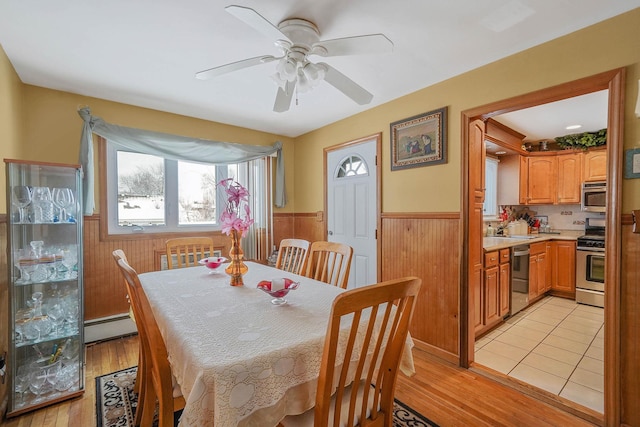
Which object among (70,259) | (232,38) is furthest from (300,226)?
(232,38)

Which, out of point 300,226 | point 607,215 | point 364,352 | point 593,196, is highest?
point 593,196

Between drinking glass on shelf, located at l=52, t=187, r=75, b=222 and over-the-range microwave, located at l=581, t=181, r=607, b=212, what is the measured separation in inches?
234

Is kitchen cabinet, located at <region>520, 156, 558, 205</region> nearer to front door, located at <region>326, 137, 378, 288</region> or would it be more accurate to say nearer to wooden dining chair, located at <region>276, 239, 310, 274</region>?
front door, located at <region>326, 137, 378, 288</region>

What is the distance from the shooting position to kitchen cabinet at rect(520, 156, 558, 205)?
4.41 m

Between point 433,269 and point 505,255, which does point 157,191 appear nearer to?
point 433,269

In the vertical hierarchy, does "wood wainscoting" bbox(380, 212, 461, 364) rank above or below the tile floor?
above

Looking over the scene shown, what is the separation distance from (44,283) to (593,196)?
6167 mm

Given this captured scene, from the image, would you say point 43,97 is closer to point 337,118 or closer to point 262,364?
Result: point 337,118

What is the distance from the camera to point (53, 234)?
85.4 inches

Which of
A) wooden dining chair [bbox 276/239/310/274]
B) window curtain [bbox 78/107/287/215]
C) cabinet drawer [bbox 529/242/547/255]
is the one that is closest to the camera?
Answer: wooden dining chair [bbox 276/239/310/274]

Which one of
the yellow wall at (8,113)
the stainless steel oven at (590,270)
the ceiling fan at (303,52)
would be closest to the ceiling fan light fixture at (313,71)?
the ceiling fan at (303,52)

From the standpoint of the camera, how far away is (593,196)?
404cm

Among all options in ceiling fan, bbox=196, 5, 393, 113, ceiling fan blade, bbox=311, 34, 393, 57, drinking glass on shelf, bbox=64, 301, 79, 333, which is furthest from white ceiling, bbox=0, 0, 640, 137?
drinking glass on shelf, bbox=64, 301, 79, 333

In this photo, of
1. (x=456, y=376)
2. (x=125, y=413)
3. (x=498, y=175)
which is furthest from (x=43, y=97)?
(x=498, y=175)
